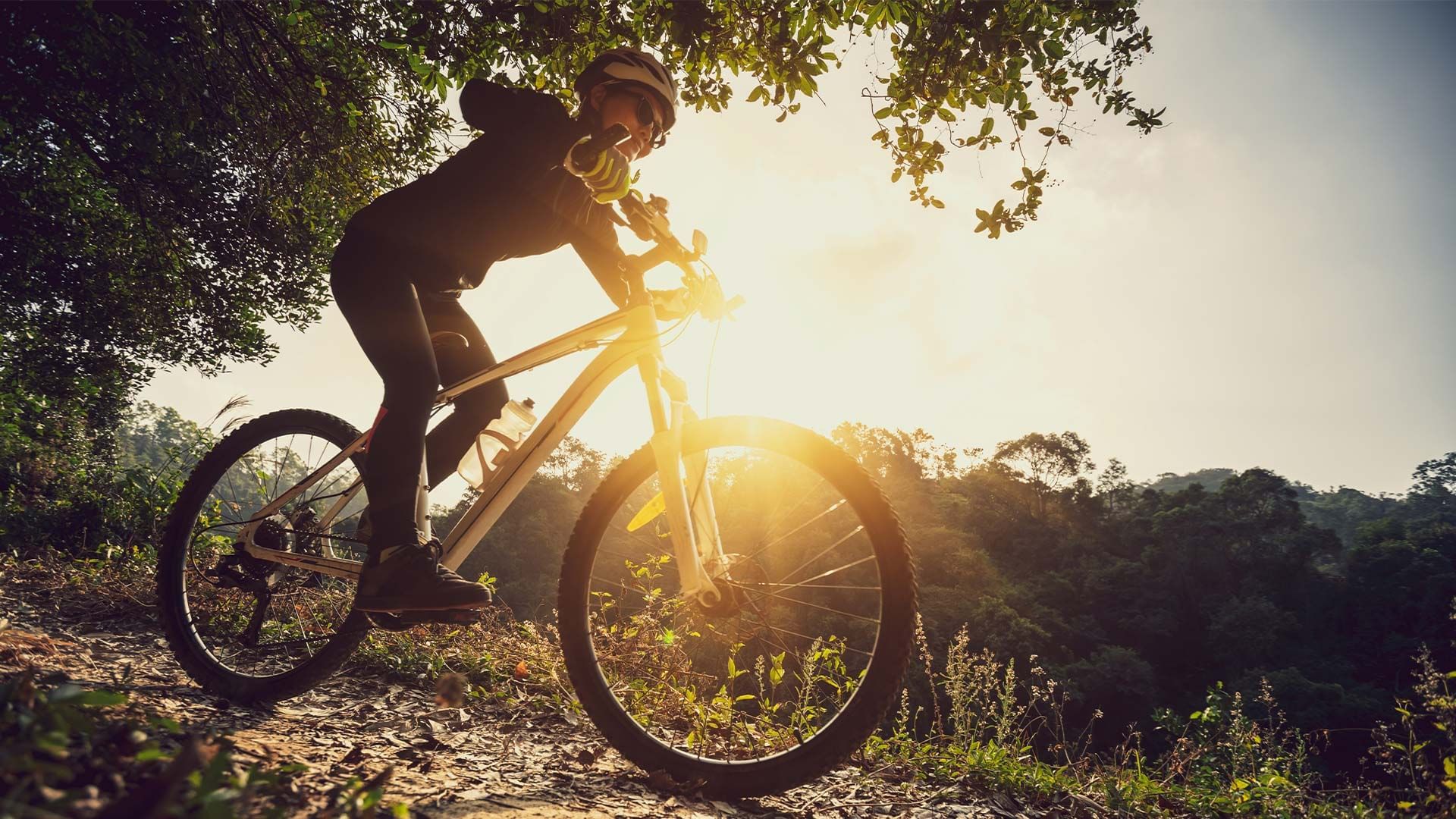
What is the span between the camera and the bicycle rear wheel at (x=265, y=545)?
2.58m

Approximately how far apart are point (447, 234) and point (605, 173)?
0.78 meters

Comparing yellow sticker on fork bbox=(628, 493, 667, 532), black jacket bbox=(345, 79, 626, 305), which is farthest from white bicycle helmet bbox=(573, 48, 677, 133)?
yellow sticker on fork bbox=(628, 493, 667, 532)

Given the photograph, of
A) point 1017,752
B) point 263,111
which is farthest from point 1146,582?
point 263,111

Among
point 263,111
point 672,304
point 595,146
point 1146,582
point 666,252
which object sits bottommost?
point 1146,582

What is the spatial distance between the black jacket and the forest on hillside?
75.5 feet

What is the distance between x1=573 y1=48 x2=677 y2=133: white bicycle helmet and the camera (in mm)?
2244

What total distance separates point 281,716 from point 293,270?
472 inches

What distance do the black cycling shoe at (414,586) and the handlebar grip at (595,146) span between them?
1.44m

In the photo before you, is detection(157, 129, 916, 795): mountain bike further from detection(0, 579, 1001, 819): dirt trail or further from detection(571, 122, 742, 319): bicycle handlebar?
detection(0, 579, 1001, 819): dirt trail

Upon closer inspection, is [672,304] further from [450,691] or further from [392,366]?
[450,691]

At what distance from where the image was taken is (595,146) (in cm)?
192

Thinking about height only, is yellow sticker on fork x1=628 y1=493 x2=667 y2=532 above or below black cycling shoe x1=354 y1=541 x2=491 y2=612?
above

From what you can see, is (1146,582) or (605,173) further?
(1146,582)

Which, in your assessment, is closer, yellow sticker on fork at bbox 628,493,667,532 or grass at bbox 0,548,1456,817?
grass at bbox 0,548,1456,817
